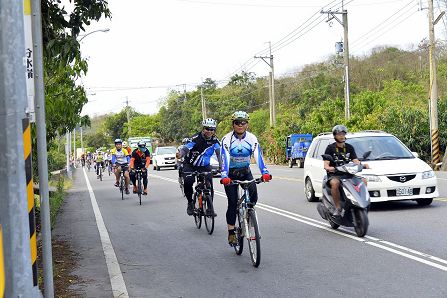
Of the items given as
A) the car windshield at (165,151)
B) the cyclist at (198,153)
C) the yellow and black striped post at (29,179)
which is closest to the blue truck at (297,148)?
the car windshield at (165,151)

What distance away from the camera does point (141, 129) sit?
101938mm

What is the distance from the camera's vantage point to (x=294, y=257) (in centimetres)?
876

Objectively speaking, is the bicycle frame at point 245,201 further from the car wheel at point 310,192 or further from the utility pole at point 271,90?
the utility pole at point 271,90

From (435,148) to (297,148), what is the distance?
439 inches

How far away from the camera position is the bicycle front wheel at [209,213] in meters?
11.3

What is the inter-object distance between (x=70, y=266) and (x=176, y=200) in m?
9.77

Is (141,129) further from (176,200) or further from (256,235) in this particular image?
(256,235)

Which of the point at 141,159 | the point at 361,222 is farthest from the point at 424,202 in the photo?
the point at 141,159

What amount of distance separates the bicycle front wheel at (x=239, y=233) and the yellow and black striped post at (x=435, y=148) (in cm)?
2392

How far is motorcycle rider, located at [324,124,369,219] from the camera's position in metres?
10.5

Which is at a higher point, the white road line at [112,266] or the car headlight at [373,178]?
the car headlight at [373,178]

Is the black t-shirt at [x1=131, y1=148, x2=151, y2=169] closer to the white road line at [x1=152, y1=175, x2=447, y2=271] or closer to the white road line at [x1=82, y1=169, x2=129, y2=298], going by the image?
the white road line at [x1=82, y1=169, x2=129, y2=298]

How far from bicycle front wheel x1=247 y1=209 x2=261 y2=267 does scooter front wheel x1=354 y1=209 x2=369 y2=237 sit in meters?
2.35

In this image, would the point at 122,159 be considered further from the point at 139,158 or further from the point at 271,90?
the point at 271,90
